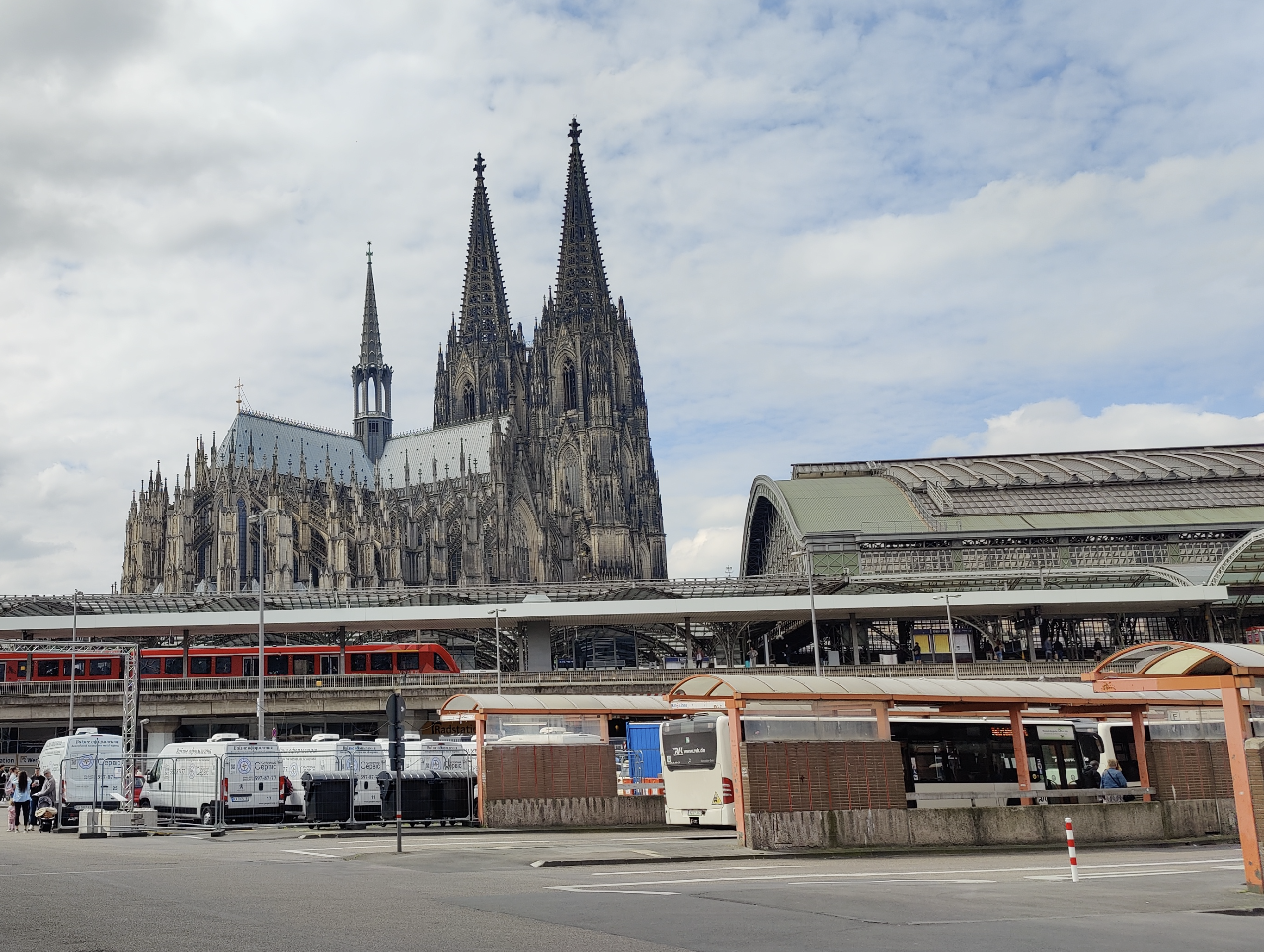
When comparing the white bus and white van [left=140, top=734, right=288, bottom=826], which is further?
white van [left=140, top=734, right=288, bottom=826]

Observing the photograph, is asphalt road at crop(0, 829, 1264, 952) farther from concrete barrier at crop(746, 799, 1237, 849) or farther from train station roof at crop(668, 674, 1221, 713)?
train station roof at crop(668, 674, 1221, 713)

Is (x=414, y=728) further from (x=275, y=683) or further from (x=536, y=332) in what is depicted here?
(x=536, y=332)

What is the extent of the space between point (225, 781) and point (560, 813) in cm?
823

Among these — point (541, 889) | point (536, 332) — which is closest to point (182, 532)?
point (536, 332)

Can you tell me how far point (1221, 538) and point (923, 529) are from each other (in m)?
18.6

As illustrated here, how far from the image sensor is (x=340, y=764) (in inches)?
1201

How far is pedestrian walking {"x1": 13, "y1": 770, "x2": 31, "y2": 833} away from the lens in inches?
1173

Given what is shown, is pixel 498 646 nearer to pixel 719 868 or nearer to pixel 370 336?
pixel 719 868

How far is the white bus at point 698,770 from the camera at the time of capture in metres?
24.3

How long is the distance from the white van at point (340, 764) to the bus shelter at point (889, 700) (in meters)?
9.14

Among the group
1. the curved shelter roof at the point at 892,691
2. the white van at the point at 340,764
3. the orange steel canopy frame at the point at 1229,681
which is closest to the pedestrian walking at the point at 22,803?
the white van at the point at 340,764

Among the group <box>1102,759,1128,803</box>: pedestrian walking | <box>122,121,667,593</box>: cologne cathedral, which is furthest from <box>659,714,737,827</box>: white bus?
<box>122,121,667,593</box>: cologne cathedral

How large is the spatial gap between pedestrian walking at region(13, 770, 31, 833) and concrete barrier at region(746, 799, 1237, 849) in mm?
18963

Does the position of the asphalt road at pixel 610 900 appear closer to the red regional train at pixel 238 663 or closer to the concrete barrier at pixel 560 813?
the concrete barrier at pixel 560 813
